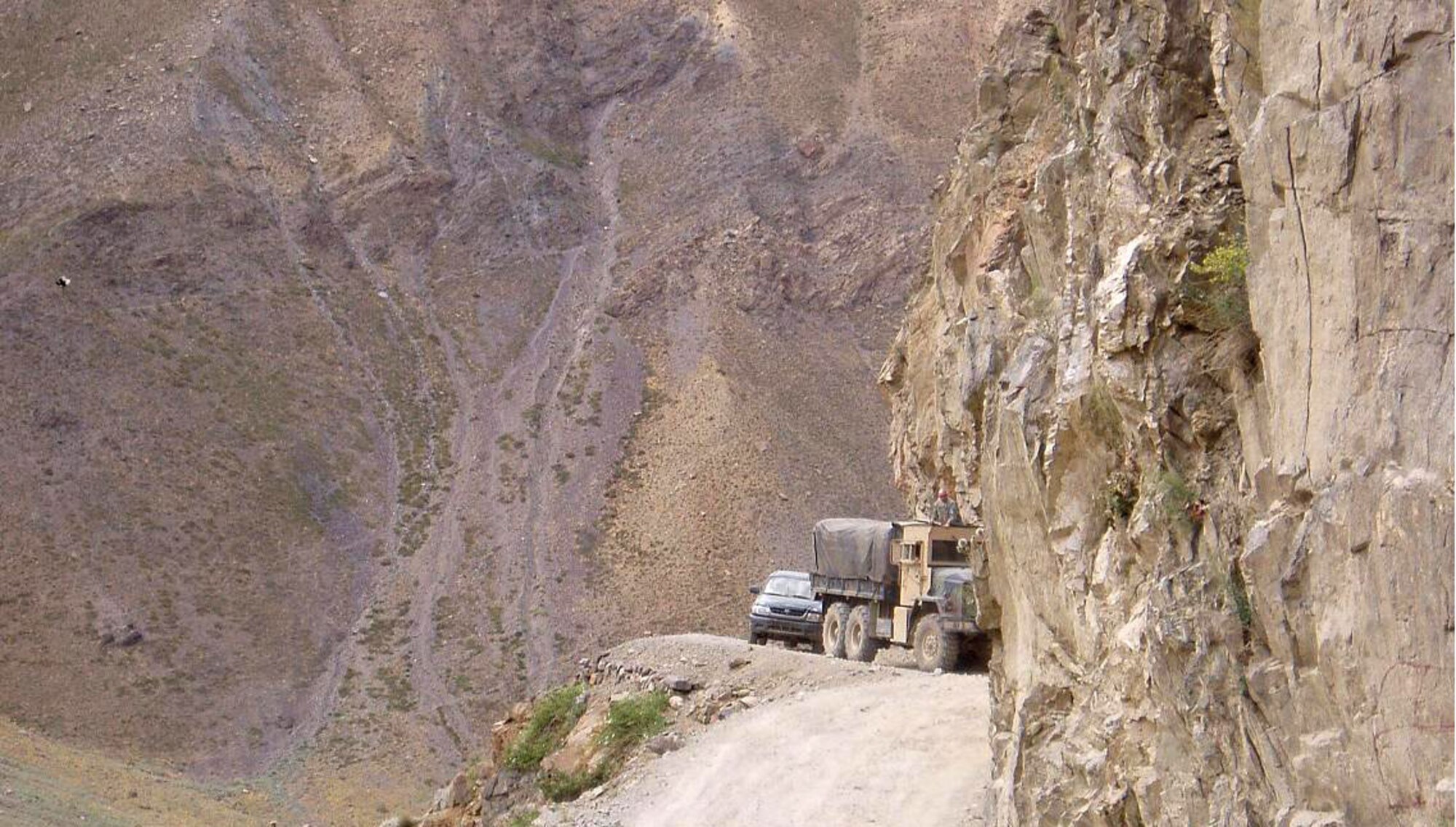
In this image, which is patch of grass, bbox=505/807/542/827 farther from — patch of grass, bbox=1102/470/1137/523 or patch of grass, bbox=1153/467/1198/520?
patch of grass, bbox=1153/467/1198/520

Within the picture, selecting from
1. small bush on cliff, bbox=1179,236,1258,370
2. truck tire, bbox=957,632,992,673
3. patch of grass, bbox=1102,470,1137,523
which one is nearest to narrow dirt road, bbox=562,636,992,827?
truck tire, bbox=957,632,992,673

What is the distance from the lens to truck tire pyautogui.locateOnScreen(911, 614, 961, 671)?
1008 inches

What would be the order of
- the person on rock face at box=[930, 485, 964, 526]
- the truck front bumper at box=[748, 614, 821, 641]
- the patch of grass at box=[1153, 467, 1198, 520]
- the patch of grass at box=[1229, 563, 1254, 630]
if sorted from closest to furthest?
1. the patch of grass at box=[1229, 563, 1254, 630]
2. the patch of grass at box=[1153, 467, 1198, 520]
3. the person on rock face at box=[930, 485, 964, 526]
4. the truck front bumper at box=[748, 614, 821, 641]

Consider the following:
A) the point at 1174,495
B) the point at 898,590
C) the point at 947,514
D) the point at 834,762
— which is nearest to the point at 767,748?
the point at 834,762

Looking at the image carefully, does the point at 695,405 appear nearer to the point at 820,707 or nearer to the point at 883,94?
the point at 883,94

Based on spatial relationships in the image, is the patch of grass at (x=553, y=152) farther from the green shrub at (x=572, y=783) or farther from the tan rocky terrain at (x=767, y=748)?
the green shrub at (x=572, y=783)

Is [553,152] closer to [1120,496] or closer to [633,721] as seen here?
[633,721]

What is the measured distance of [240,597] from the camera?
179 feet

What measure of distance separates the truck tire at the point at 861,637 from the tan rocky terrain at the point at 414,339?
2031cm

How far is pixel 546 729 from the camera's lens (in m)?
27.8

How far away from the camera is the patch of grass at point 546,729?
2688 cm

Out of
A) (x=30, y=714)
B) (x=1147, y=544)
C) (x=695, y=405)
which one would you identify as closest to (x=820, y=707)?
(x=1147, y=544)

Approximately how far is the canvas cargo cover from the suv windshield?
6.88ft

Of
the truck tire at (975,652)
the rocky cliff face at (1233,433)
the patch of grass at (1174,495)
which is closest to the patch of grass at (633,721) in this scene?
the truck tire at (975,652)
